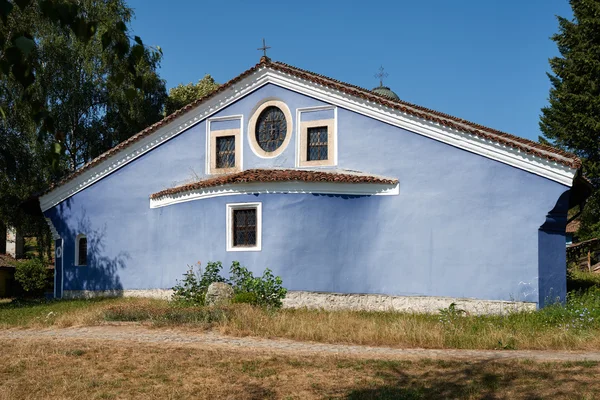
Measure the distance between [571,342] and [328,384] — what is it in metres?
5.40

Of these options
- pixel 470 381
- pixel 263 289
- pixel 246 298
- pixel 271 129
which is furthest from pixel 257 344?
pixel 271 129

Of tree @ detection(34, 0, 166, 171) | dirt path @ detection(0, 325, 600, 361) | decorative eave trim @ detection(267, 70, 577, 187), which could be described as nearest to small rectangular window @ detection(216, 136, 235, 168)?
decorative eave trim @ detection(267, 70, 577, 187)

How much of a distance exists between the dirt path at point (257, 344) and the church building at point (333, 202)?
5.32 metres

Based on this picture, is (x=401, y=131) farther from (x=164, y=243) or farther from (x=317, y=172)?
(x=164, y=243)

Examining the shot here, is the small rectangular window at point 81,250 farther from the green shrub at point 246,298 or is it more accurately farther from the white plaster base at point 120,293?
the green shrub at point 246,298

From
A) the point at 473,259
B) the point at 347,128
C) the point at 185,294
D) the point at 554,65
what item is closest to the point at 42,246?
the point at 185,294

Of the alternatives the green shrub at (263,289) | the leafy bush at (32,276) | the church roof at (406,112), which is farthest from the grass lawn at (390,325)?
the leafy bush at (32,276)

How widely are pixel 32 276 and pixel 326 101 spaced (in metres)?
19.2

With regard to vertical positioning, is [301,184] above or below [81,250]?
above

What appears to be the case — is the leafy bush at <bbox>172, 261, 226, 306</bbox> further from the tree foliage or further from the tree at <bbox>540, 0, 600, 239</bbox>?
the tree at <bbox>540, 0, 600, 239</bbox>

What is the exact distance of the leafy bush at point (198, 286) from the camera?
1673 cm

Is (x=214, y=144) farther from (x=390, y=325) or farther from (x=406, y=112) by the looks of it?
(x=390, y=325)

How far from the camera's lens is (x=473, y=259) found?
16203 mm

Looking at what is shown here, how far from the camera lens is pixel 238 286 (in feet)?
55.8
